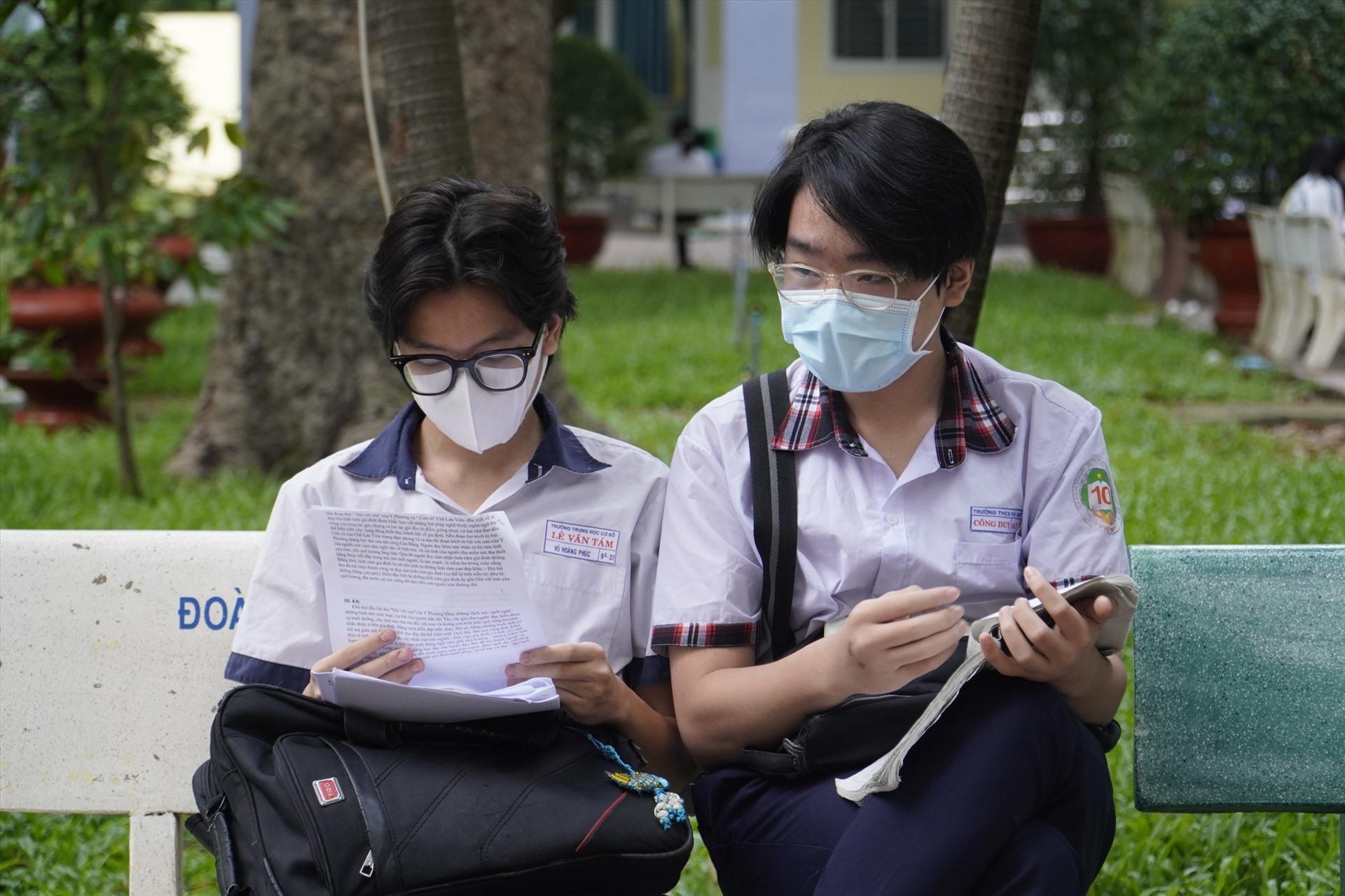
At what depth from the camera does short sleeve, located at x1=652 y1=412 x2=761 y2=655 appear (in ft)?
7.45

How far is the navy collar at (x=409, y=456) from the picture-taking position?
2.39 meters

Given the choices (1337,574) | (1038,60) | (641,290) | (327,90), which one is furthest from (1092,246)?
(1337,574)

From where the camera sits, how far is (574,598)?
7.74ft

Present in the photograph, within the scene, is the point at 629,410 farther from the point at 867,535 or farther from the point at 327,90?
the point at 867,535

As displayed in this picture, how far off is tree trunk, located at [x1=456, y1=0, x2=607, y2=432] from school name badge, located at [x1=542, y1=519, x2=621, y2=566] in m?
4.07

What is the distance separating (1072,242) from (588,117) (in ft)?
16.6

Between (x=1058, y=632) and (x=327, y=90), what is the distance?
4.87 m

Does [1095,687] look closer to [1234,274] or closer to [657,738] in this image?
[657,738]

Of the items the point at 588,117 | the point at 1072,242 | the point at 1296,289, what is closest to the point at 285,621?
the point at 1296,289

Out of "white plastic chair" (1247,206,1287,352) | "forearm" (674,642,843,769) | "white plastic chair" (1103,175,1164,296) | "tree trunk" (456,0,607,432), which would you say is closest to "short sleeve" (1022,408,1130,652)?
"forearm" (674,642,843,769)

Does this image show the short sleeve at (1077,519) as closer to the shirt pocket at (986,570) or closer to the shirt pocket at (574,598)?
the shirt pocket at (986,570)

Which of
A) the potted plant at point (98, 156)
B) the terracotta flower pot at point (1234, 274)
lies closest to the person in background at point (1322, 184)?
the terracotta flower pot at point (1234, 274)

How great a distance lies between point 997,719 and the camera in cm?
206

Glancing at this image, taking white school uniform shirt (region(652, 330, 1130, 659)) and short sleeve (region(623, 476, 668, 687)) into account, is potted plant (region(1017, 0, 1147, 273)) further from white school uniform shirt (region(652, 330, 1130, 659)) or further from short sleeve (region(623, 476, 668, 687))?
short sleeve (region(623, 476, 668, 687))
